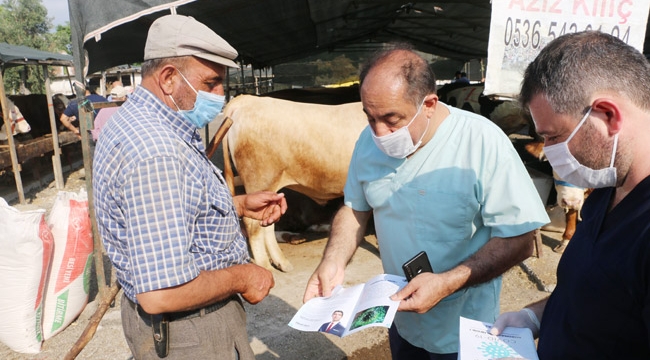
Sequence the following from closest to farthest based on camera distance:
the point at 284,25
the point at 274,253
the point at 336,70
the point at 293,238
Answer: the point at 274,253, the point at 293,238, the point at 284,25, the point at 336,70

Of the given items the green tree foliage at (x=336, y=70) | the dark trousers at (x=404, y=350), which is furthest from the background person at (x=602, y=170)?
the green tree foliage at (x=336, y=70)

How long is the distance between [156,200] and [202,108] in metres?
0.56

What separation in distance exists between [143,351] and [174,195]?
715mm

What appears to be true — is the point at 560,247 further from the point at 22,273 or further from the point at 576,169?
the point at 22,273

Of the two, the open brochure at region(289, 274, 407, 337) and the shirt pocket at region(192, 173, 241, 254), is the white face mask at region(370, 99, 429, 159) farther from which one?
the shirt pocket at region(192, 173, 241, 254)

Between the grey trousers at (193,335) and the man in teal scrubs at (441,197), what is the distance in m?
0.37

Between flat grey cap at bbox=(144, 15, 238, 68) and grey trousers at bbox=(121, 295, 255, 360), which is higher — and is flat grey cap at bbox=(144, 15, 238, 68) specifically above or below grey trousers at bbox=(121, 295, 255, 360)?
above

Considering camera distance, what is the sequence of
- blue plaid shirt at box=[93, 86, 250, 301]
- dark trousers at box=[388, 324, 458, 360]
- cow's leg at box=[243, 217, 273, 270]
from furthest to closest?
cow's leg at box=[243, 217, 273, 270]
dark trousers at box=[388, 324, 458, 360]
blue plaid shirt at box=[93, 86, 250, 301]

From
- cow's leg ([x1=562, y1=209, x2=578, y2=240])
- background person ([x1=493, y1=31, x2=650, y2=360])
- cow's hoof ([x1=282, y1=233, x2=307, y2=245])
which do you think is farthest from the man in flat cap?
cow's leg ([x1=562, y1=209, x2=578, y2=240])

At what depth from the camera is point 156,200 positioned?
1.38 meters

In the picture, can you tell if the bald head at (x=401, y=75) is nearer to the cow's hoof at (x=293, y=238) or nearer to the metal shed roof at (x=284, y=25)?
the metal shed roof at (x=284, y=25)

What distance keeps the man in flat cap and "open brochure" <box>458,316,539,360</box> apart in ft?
2.68

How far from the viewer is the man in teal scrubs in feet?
5.31

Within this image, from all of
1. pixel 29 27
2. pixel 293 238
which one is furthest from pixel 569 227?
pixel 29 27
